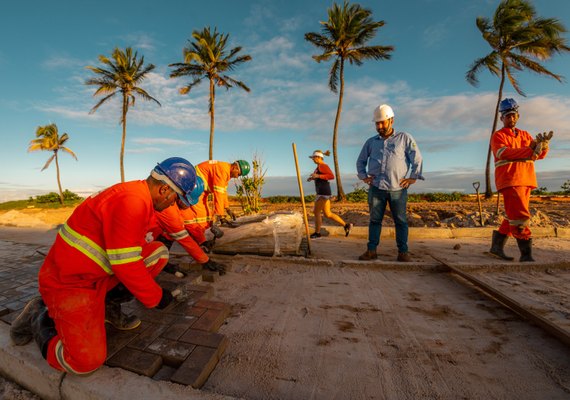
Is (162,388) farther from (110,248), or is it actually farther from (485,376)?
(485,376)

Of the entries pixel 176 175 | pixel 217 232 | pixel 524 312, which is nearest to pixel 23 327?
pixel 176 175

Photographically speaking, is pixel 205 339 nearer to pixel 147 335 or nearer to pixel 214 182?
pixel 147 335

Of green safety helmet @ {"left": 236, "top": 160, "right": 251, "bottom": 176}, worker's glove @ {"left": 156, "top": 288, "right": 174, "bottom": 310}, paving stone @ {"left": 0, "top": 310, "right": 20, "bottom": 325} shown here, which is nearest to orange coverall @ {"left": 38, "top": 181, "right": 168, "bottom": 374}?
worker's glove @ {"left": 156, "top": 288, "right": 174, "bottom": 310}

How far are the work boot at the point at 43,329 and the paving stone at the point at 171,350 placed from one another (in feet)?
1.94

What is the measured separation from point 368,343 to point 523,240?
3.47m

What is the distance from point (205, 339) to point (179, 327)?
279mm

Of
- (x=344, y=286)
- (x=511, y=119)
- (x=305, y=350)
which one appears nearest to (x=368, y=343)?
(x=305, y=350)

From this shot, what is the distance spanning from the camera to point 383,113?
3.89m

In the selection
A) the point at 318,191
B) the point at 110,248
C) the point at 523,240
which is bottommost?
the point at 523,240

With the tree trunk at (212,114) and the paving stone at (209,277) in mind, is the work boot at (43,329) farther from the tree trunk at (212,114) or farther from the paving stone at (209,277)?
the tree trunk at (212,114)

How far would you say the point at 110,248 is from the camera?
1.62m

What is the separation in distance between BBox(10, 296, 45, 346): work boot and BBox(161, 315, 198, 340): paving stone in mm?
889

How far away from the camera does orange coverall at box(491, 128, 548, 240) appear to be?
372cm

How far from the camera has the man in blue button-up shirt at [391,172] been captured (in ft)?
12.8
